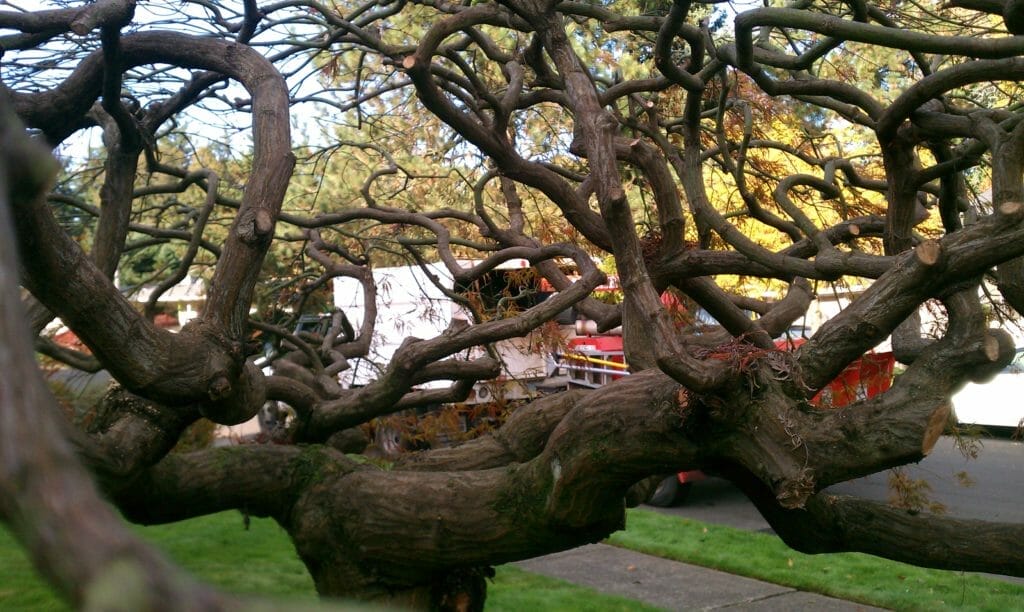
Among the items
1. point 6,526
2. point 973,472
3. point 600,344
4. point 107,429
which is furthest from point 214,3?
point 973,472

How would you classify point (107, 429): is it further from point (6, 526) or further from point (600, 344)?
point (600, 344)

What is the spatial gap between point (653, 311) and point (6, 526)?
3082mm

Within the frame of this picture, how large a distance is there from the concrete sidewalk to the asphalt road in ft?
6.49

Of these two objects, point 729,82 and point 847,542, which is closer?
point 847,542

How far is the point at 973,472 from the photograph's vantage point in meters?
12.2

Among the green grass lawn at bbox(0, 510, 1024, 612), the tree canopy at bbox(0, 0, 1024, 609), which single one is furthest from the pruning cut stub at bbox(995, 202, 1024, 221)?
the green grass lawn at bbox(0, 510, 1024, 612)

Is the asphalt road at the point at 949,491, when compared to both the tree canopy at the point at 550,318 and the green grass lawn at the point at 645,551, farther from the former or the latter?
the tree canopy at the point at 550,318

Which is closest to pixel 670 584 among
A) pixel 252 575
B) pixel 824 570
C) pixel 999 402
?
pixel 824 570

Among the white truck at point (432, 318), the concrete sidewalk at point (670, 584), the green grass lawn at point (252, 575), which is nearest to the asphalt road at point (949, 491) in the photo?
the concrete sidewalk at point (670, 584)

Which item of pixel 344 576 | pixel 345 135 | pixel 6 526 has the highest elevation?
pixel 345 135

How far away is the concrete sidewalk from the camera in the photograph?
775 cm

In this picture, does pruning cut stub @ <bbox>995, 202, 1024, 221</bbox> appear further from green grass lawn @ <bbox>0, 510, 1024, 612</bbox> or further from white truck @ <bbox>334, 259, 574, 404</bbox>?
green grass lawn @ <bbox>0, 510, 1024, 612</bbox>

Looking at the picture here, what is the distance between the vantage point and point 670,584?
334 inches

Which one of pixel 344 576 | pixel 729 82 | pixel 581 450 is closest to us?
pixel 581 450
